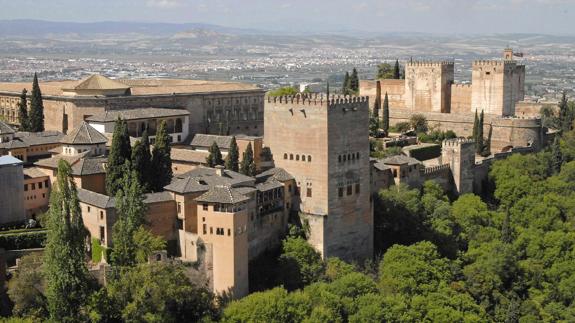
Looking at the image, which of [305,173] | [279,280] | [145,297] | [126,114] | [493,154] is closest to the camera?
[145,297]

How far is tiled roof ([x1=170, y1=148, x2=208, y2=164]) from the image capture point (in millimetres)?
37941

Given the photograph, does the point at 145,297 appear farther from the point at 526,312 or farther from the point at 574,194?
the point at 574,194

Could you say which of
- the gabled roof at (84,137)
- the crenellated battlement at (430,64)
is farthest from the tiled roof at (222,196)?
the crenellated battlement at (430,64)

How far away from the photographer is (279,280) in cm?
3122

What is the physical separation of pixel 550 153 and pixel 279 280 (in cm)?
2419

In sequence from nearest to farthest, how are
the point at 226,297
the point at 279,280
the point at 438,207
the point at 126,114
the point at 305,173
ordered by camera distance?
the point at 226,297, the point at 279,280, the point at 305,173, the point at 438,207, the point at 126,114

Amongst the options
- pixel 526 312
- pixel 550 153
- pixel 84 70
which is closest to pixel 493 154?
pixel 550 153

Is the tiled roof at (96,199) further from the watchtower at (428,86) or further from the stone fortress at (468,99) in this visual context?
the watchtower at (428,86)

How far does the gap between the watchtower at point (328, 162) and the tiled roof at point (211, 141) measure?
5279 millimetres

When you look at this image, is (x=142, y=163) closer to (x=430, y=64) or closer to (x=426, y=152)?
(x=426, y=152)

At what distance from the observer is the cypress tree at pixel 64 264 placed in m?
26.0

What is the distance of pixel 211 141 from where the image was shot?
136 feet

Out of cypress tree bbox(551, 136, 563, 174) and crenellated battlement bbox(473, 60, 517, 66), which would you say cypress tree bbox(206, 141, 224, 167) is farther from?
crenellated battlement bbox(473, 60, 517, 66)

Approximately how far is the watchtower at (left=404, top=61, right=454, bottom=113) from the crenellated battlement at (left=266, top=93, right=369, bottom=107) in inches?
902
